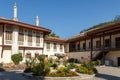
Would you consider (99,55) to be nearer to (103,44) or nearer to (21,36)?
(103,44)

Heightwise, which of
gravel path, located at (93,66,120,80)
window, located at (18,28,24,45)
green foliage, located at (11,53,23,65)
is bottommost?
gravel path, located at (93,66,120,80)

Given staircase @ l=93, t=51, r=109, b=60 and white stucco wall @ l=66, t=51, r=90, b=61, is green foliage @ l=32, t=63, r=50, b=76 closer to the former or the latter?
staircase @ l=93, t=51, r=109, b=60

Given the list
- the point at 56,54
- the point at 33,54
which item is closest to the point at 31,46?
the point at 33,54

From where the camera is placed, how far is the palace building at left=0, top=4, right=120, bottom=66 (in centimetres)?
3062

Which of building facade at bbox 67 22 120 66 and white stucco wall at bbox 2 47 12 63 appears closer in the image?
white stucco wall at bbox 2 47 12 63

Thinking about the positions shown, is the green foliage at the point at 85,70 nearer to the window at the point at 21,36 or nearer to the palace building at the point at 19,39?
the palace building at the point at 19,39

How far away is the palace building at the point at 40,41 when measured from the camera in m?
30.6

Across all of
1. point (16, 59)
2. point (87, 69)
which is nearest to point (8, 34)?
point (16, 59)

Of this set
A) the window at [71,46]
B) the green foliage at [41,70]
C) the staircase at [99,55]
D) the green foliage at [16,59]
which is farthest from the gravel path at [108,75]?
the window at [71,46]

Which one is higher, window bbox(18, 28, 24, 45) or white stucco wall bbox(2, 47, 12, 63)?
window bbox(18, 28, 24, 45)

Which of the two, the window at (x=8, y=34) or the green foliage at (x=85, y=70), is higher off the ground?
the window at (x=8, y=34)

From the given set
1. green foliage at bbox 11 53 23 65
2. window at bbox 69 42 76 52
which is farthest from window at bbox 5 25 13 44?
window at bbox 69 42 76 52

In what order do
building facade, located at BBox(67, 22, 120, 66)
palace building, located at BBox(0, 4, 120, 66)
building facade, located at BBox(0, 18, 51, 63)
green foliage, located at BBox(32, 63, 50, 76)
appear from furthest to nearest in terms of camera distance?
building facade, located at BBox(67, 22, 120, 66) → palace building, located at BBox(0, 4, 120, 66) → building facade, located at BBox(0, 18, 51, 63) → green foliage, located at BBox(32, 63, 50, 76)

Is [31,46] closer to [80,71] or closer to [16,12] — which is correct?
[16,12]
